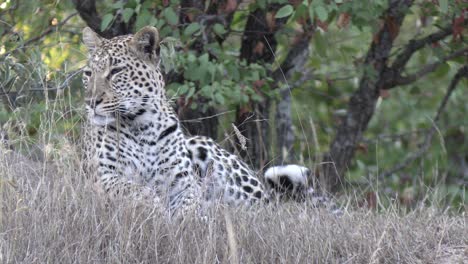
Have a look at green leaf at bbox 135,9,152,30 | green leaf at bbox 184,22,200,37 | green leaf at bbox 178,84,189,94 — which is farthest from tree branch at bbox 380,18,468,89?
green leaf at bbox 135,9,152,30

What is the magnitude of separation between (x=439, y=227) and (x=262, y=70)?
253cm

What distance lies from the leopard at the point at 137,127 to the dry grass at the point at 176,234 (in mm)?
795

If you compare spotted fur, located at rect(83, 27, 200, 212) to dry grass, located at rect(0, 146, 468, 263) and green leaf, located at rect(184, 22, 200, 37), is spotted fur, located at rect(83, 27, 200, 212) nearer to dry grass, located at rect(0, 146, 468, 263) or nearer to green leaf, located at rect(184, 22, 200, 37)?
green leaf, located at rect(184, 22, 200, 37)

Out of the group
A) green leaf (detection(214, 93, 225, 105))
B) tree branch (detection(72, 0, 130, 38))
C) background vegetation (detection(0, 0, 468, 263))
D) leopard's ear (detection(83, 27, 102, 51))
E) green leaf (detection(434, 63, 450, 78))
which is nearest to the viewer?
background vegetation (detection(0, 0, 468, 263))

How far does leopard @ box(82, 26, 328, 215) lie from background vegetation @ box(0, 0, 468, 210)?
0.14 meters

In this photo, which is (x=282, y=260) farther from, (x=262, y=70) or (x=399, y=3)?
(x=399, y=3)

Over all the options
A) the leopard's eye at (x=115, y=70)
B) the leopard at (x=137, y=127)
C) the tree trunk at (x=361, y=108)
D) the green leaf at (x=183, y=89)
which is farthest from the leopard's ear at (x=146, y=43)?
the tree trunk at (x=361, y=108)

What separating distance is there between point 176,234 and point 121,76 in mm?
1843

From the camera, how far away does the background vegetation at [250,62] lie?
7.06 m

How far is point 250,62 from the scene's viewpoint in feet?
30.1

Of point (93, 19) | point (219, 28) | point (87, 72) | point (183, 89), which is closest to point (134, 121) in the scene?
point (87, 72)

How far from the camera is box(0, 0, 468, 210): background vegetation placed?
23.2 feet

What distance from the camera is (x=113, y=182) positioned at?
6840mm

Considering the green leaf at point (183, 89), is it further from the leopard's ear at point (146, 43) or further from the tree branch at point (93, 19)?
the tree branch at point (93, 19)
